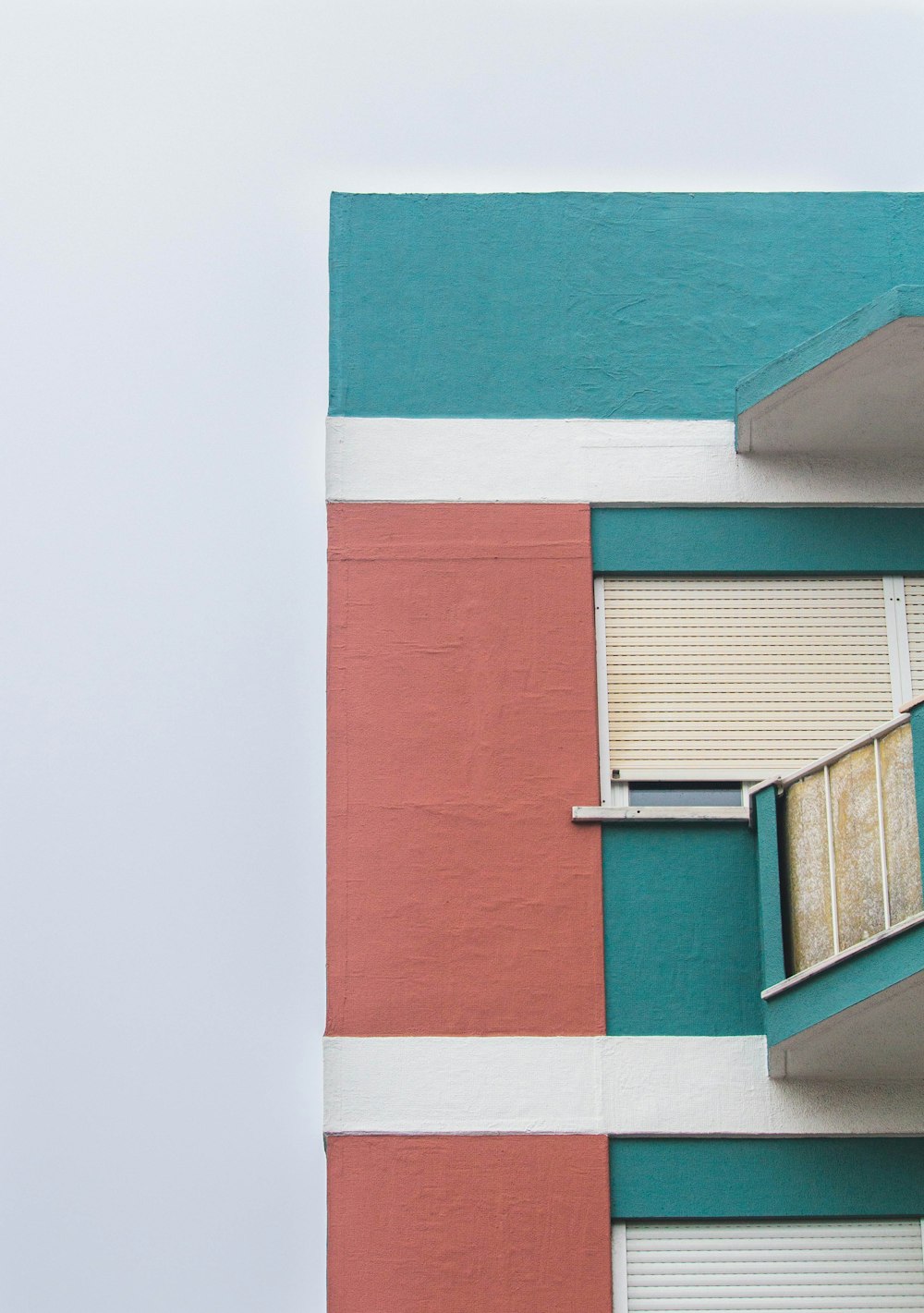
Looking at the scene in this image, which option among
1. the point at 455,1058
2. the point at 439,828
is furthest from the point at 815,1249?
the point at 439,828

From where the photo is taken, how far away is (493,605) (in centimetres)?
1153

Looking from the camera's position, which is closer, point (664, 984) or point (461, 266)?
point (664, 984)

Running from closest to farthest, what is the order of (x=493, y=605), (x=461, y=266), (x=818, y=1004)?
(x=818, y=1004), (x=493, y=605), (x=461, y=266)

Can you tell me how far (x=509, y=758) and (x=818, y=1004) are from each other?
2.35m

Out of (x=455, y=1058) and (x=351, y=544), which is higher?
(x=351, y=544)

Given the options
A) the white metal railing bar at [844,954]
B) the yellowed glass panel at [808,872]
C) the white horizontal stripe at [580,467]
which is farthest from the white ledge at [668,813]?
the white horizontal stripe at [580,467]

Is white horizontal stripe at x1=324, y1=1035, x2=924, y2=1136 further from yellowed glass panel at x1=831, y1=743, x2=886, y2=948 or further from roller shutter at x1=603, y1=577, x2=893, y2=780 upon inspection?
roller shutter at x1=603, y1=577, x2=893, y2=780

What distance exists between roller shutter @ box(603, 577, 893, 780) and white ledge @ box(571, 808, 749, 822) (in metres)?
0.39

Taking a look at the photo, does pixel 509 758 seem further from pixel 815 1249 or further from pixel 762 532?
pixel 815 1249

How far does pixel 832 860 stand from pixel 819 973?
2.08ft

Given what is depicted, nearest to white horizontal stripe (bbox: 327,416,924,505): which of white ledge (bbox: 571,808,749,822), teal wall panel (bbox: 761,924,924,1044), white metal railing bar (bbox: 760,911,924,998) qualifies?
white ledge (bbox: 571,808,749,822)

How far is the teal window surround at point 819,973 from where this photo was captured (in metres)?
9.54

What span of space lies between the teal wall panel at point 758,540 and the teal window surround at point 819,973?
5.49 feet

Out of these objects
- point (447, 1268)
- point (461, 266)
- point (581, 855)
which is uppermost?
point (461, 266)
